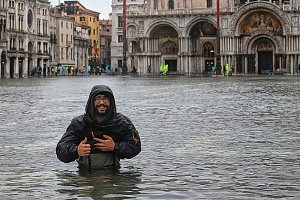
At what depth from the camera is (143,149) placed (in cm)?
1241

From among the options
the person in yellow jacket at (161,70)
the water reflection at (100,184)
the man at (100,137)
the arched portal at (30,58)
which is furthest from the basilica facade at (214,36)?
the water reflection at (100,184)

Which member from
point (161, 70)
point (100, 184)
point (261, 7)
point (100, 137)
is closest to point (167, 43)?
point (161, 70)

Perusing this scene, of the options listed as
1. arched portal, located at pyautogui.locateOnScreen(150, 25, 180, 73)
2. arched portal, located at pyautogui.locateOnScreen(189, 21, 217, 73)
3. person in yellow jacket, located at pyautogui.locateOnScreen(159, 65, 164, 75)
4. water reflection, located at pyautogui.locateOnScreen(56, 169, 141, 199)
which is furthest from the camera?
arched portal, located at pyautogui.locateOnScreen(150, 25, 180, 73)

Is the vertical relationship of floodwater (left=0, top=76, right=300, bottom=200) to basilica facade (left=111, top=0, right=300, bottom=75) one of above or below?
below

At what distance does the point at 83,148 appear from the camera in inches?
374

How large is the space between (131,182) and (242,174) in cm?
145

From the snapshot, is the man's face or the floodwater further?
the man's face

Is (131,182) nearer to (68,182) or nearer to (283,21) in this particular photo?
(68,182)

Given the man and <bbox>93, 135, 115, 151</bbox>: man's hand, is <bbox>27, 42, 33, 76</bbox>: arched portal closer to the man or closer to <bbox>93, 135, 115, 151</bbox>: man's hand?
the man

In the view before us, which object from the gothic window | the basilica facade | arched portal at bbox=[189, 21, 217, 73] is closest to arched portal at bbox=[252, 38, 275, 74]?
the basilica facade

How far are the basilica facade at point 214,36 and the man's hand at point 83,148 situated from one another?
8334 centimetres

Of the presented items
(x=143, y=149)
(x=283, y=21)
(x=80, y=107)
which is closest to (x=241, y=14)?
(x=283, y=21)

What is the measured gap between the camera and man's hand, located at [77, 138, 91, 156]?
9513 millimetres

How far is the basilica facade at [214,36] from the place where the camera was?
9300cm
